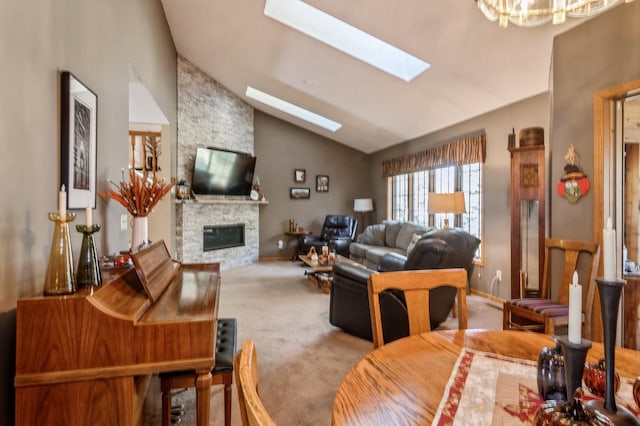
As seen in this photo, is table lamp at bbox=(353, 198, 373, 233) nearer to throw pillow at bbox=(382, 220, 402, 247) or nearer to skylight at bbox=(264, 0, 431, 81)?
throw pillow at bbox=(382, 220, 402, 247)

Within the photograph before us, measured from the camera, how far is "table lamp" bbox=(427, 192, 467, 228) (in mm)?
4363

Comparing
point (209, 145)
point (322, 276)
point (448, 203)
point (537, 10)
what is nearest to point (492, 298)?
point (448, 203)

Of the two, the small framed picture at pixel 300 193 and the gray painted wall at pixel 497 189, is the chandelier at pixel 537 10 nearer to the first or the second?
the gray painted wall at pixel 497 189

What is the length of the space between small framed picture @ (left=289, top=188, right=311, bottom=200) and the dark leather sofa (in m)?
4.59

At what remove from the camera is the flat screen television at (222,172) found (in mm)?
5938

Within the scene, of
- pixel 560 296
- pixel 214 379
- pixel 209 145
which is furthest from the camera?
pixel 209 145

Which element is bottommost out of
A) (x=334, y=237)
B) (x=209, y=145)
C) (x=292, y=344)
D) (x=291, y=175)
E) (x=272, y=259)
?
(x=292, y=344)

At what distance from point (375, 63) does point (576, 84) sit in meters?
2.03

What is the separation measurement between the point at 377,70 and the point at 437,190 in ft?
8.28

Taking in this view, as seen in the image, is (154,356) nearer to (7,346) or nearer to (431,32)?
(7,346)

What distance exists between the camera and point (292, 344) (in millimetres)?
3010

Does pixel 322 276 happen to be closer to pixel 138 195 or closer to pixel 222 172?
pixel 222 172

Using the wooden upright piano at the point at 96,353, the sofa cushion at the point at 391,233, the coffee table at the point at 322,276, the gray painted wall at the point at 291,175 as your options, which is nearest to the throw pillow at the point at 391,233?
the sofa cushion at the point at 391,233

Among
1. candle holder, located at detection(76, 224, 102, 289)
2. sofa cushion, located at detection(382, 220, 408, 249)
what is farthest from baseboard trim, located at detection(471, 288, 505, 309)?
candle holder, located at detection(76, 224, 102, 289)
